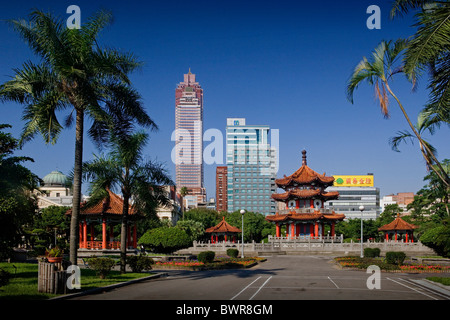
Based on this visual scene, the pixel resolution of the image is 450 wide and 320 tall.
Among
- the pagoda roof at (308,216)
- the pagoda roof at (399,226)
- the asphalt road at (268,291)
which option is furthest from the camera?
the pagoda roof at (308,216)

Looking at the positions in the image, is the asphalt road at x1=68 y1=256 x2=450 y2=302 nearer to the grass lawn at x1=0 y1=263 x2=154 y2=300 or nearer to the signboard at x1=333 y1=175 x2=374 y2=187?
the grass lawn at x1=0 y1=263 x2=154 y2=300

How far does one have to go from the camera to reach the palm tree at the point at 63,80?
19562mm

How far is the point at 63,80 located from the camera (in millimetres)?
20250

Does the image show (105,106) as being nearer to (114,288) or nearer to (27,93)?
(27,93)

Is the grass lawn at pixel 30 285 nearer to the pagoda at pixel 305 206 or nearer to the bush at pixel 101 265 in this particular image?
the bush at pixel 101 265

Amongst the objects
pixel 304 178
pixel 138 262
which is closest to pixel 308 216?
pixel 304 178

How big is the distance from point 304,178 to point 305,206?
4.43m

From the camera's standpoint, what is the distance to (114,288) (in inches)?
757

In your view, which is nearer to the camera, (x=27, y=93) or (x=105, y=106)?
(x=27, y=93)

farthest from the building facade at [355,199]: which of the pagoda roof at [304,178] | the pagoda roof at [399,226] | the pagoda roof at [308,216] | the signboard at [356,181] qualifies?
the pagoda roof at [308,216]

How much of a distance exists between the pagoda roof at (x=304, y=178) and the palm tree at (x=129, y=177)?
49.1 metres
